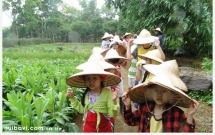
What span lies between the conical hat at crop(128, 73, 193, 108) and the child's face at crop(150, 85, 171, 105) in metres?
0.03

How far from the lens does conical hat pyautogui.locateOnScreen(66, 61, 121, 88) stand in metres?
1.54

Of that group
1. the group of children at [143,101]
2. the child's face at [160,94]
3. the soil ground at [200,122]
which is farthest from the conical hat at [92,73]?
the soil ground at [200,122]

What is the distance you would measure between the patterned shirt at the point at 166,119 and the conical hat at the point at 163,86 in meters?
0.04

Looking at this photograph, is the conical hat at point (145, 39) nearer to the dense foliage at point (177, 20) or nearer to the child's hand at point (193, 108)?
the dense foliage at point (177, 20)

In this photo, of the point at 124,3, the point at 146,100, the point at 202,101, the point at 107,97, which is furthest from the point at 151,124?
the point at 124,3

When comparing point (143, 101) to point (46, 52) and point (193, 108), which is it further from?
point (46, 52)

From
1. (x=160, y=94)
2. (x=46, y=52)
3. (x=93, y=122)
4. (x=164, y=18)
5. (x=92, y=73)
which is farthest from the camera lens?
(x=46, y=52)

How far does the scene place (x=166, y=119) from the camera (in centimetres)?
130

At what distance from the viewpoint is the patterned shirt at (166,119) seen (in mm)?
1253

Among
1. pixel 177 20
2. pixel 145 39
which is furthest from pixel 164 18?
pixel 145 39

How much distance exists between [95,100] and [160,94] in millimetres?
536

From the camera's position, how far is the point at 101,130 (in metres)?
1.65

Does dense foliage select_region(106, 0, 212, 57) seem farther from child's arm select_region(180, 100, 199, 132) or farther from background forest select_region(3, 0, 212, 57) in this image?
child's arm select_region(180, 100, 199, 132)

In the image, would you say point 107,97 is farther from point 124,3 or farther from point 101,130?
point 124,3
